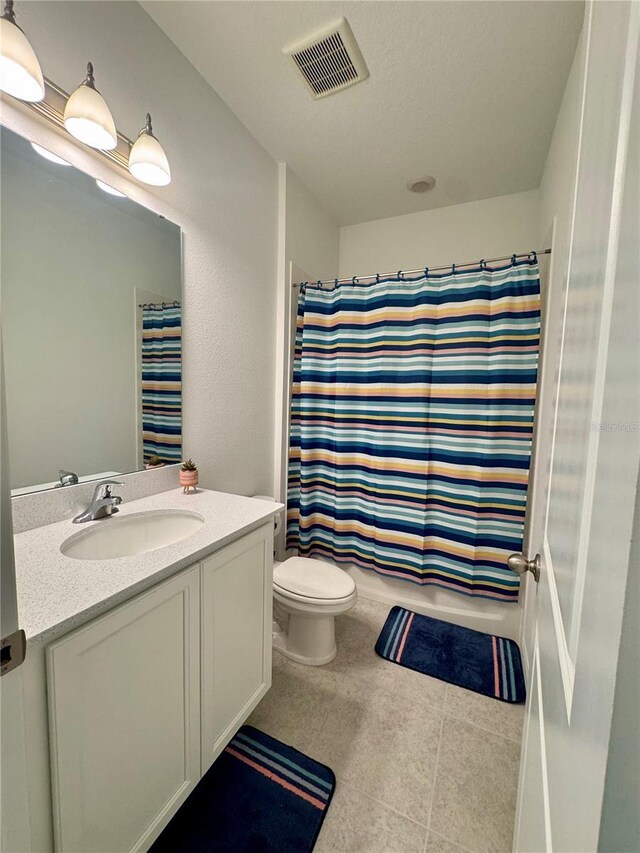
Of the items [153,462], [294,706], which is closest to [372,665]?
[294,706]

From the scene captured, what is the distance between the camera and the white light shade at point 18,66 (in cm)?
80

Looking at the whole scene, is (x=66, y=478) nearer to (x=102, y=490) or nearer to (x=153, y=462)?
(x=102, y=490)

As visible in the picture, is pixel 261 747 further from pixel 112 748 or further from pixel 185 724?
pixel 112 748

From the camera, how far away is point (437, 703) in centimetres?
143

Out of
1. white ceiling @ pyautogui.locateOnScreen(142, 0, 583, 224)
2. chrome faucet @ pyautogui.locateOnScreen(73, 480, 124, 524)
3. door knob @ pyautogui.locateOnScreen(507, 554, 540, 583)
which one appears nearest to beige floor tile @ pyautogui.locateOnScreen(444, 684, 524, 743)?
door knob @ pyautogui.locateOnScreen(507, 554, 540, 583)

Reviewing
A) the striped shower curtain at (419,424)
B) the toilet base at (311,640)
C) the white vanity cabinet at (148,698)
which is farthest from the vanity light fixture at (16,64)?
the toilet base at (311,640)

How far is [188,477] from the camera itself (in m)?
1.39

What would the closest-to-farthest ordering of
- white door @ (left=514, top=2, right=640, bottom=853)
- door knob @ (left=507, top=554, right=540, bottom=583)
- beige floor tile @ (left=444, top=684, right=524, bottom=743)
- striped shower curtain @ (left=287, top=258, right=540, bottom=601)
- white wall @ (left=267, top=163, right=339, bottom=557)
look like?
white door @ (left=514, top=2, right=640, bottom=853), door knob @ (left=507, top=554, right=540, bottom=583), beige floor tile @ (left=444, top=684, right=524, bottom=743), striped shower curtain @ (left=287, top=258, right=540, bottom=601), white wall @ (left=267, top=163, right=339, bottom=557)

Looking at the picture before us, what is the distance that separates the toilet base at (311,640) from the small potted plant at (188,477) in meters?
0.80

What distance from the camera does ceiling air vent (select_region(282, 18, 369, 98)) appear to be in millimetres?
1271

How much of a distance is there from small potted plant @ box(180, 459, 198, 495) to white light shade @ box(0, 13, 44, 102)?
1190 millimetres

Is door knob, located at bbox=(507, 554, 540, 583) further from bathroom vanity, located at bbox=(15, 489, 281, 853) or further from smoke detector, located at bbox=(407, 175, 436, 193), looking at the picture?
smoke detector, located at bbox=(407, 175, 436, 193)

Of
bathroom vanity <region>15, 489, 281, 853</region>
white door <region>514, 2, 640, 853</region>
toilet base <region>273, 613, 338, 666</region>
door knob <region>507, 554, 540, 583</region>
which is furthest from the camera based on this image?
toilet base <region>273, 613, 338, 666</region>

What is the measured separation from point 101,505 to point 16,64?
1185mm
